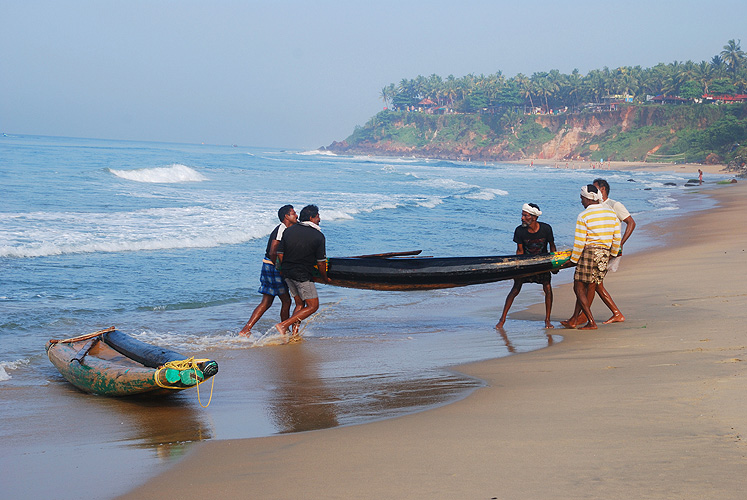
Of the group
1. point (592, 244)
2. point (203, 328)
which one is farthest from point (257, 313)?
point (592, 244)

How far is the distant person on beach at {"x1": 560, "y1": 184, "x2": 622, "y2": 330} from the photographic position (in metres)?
7.52

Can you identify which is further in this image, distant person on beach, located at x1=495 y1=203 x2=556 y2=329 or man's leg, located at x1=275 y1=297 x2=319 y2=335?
distant person on beach, located at x1=495 y1=203 x2=556 y2=329

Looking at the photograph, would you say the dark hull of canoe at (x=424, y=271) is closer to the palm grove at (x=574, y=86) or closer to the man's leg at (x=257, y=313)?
the man's leg at (x=257, y=313)

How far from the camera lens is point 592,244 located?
299 inches

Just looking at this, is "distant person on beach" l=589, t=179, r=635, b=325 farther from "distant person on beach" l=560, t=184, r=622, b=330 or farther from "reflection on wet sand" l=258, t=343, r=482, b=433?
"reflection on wet sand" l=258, t=343, r=482, b=433

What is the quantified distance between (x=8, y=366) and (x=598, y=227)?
668cm

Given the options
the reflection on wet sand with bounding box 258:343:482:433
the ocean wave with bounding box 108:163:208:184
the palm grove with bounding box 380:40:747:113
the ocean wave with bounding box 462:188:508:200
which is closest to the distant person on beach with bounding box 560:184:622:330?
the reflection on wet sand with bounding box 258:343:482:433

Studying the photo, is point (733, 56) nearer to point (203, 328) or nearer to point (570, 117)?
point (570, 117)

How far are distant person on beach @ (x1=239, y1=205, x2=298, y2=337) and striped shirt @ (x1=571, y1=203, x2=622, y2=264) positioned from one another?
3491mm

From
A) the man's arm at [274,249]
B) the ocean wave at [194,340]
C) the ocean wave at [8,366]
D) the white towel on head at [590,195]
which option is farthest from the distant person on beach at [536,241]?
the ocean wave at [8,366]

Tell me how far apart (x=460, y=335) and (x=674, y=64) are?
4930 inches

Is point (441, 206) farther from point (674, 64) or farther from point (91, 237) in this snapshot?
point (674, 64)

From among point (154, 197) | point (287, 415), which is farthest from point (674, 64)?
point (287, 415)

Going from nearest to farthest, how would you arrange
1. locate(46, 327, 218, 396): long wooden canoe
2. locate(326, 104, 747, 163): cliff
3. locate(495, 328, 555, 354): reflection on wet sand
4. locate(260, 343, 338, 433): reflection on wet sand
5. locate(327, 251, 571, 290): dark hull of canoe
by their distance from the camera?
locate(260, 343, 338, 433): reflection on wet sand, locate(46, 327, 218, 396): long wooden canoe, locate(495, 328, 555, 354): reflection on wet sand, locate(327, 251, 571, 290): dark hull of canoe, locate(326, 104, 747, 163): cliff
